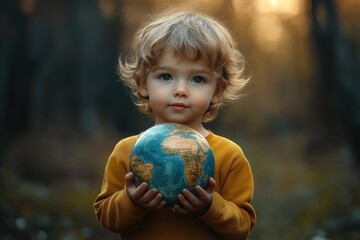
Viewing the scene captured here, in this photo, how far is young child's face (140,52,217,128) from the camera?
4.05 metres

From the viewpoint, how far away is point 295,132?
20.1m

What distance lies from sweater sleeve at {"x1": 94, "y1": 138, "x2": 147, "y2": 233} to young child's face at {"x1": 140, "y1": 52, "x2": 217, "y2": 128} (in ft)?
0.99

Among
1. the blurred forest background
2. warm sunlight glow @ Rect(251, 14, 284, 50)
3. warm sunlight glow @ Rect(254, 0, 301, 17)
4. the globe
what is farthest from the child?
warm sunlight glow @ Rect(251, 14, 284, 50)

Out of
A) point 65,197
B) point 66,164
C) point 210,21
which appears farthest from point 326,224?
point 210,21

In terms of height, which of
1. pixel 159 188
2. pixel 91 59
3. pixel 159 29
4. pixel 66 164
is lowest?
pixel 66 164

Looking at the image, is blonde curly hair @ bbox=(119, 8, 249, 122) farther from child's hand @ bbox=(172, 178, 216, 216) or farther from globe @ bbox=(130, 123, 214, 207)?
child's hand @ bbox=(172, 178, 216, 216)

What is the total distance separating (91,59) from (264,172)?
5.76m

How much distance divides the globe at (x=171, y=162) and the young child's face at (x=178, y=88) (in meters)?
0.20

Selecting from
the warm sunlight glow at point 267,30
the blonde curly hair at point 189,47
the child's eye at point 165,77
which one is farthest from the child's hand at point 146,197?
the warm sunlight glow at point 267,30

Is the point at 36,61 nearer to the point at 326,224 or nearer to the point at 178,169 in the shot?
the point at 326,224

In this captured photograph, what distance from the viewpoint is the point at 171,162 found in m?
3.79

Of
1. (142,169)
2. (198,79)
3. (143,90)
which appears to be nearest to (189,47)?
(198,79)

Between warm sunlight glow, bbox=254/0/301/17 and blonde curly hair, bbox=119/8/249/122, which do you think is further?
warm sunlight glow, bbox=254/0/301/17

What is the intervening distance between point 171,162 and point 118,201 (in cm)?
41
